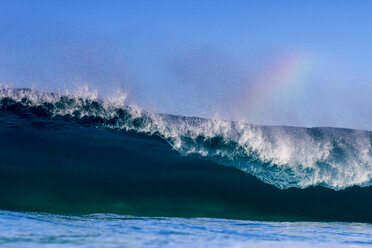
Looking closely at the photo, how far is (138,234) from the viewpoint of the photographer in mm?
2893

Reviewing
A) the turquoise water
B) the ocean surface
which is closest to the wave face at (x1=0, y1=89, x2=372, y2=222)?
the ocean surface

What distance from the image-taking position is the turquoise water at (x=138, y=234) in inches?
100

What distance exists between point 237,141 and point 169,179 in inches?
67.1

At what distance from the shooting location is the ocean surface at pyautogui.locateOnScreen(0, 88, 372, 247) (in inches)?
128

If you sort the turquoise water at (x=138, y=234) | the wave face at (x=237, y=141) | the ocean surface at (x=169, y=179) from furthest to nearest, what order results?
the wave face at (x=237, y=141)
the ocean surface at (x=169, y=179)
the turquoise water at (x=138, y=234)

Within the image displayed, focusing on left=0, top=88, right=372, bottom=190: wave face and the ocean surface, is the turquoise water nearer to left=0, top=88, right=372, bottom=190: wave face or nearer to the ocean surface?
the ocean surface

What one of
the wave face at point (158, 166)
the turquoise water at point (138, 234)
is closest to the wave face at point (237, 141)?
the wave face at point (158, 166)

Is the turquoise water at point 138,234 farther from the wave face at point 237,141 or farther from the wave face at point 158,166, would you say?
the wave face at point 237,141

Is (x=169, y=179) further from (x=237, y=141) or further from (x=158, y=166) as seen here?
(x=237, y=141)

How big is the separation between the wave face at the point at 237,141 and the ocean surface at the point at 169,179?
24mm

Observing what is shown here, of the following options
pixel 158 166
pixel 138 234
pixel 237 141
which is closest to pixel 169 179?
pixel 158 166

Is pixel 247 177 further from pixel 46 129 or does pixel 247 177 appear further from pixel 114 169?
pixel 46 129

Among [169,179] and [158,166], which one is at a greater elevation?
[158,166]

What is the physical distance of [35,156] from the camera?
19.2ft
